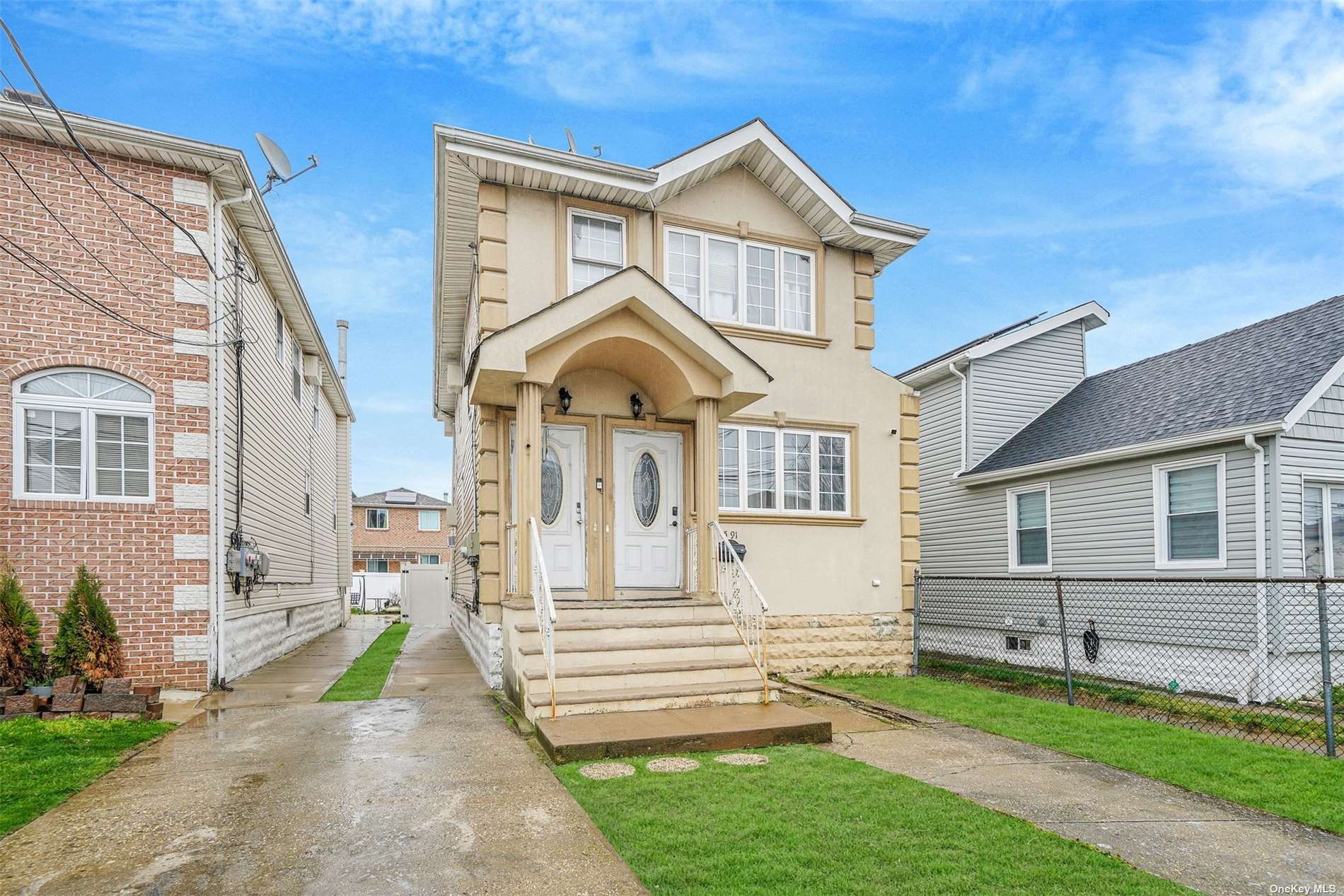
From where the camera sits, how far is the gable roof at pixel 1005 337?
47.2 feet

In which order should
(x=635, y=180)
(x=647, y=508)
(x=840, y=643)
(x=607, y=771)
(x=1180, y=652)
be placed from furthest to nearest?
(x=840, y=643) < (x=1180, y=652) < (x=635, y=180) < (x=647, y=508) < (x=607, y=771)

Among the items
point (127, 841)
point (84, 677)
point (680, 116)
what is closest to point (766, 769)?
point (127, 841)

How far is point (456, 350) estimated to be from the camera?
16047 millimetres

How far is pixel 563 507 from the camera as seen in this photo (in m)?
9.04

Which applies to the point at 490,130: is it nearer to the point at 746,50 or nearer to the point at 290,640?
the point at 746,50

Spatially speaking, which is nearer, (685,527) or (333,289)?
(685,527)

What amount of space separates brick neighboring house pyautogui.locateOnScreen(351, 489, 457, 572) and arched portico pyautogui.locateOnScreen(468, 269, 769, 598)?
32.2m

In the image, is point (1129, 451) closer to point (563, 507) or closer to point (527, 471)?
point (563, 507)

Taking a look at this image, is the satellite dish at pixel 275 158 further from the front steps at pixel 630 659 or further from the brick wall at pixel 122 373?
the front steps at pixel 630 659

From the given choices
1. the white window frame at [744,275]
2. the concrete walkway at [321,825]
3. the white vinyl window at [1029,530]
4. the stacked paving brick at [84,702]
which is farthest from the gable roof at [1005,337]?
the stacked paving brick at [84,702]

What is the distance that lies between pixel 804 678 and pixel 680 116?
29.8 meters

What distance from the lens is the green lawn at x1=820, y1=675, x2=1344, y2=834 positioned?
16.6ft

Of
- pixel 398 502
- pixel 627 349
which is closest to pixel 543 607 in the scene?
pixel 627 349

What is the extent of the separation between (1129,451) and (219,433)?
11.8 metres
